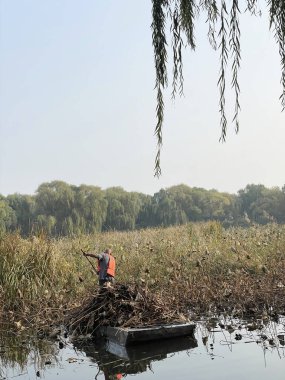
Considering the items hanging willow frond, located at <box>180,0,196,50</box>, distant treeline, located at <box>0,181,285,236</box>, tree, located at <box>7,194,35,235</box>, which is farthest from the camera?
tree, located at <box>7,194,35,235</box>

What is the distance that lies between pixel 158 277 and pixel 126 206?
48.5 m

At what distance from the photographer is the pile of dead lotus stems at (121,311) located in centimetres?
713

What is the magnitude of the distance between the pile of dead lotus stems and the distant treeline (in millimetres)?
37780

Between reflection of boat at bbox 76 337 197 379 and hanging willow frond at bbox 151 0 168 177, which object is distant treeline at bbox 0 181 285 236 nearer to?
reflection of boat at bbox 76 337 197 379

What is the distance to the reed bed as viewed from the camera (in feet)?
28.1

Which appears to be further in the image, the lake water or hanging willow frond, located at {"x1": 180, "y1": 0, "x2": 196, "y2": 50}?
the lake water

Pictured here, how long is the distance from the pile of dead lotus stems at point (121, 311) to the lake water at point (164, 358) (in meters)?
0.32

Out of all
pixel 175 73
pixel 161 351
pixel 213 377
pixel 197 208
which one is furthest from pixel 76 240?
pixel 197 208

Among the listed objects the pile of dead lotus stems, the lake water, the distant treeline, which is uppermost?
the distant treeline

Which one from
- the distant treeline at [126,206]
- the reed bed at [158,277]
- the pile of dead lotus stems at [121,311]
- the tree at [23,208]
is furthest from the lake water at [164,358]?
the tree at [23,208]

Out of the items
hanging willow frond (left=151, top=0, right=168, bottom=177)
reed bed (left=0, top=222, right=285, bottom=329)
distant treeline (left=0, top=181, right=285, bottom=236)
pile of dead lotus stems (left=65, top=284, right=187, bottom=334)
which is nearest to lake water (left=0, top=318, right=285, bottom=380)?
pile of dead lotus stems (left=65, top=284, right=187, bottom=334)

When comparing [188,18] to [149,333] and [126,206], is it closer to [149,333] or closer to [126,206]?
[149,333]

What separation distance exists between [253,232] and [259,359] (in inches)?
399

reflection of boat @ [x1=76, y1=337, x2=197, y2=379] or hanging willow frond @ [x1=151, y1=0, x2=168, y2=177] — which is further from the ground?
hanging willow frond @ [x1=151, y1=0, x2=168, y2=177]
